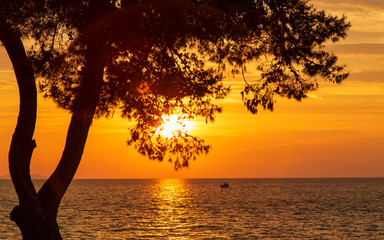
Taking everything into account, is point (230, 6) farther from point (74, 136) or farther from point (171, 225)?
point (171, 225)

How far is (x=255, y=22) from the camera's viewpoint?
15.0 meters

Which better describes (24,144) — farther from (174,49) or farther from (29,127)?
(174,49)

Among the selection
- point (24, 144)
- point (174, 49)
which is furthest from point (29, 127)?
point (174, 49)

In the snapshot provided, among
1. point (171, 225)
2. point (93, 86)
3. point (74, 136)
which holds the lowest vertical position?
point (171, 225)

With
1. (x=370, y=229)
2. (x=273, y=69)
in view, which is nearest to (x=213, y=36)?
(x=273, y=69)

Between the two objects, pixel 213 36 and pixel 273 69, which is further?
pixel 273 69

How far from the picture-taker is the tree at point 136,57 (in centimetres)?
1400

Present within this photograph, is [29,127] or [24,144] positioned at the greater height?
[29,127]

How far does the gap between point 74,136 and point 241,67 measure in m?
5.64

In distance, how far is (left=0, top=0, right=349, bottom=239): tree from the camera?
1400cm

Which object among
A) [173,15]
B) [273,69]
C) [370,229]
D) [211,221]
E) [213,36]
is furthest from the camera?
[211,221]

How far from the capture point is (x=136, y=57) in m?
14.6

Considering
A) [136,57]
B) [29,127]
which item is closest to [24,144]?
[29,127]

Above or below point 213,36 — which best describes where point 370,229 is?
below
